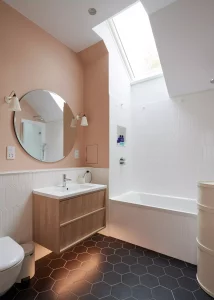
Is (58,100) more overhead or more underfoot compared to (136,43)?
more underfoot

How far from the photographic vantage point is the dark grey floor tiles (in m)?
1.48

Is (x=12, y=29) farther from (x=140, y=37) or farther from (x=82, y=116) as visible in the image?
(x=140, y=37)

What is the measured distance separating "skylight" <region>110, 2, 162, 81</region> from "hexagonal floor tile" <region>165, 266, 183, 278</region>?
2.72 meters

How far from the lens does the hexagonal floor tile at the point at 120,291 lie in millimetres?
1473

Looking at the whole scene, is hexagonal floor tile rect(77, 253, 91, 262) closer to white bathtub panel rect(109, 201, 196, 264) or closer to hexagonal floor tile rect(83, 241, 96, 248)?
hexagonal floor tile rect(83, 241, 96, 248)

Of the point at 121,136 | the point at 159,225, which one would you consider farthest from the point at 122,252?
the point at 121,136

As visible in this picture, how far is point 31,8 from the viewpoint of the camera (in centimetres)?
195

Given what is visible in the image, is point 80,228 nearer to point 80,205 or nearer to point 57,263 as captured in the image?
point 80,205

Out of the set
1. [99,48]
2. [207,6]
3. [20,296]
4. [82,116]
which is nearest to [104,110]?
[82,116]

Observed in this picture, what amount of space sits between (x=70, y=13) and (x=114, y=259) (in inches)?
116

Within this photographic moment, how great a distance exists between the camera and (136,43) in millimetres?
2914

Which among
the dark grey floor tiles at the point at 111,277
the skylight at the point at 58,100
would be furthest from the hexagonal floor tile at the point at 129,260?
the skylight at the point at 58,100

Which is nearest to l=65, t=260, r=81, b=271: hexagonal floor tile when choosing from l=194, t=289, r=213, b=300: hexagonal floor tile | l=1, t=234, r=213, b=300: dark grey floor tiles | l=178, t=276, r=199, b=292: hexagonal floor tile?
l=1, t=234, r=213, b=300: dark grey floor tiles

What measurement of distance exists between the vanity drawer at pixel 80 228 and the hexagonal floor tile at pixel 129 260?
0.45 metres
